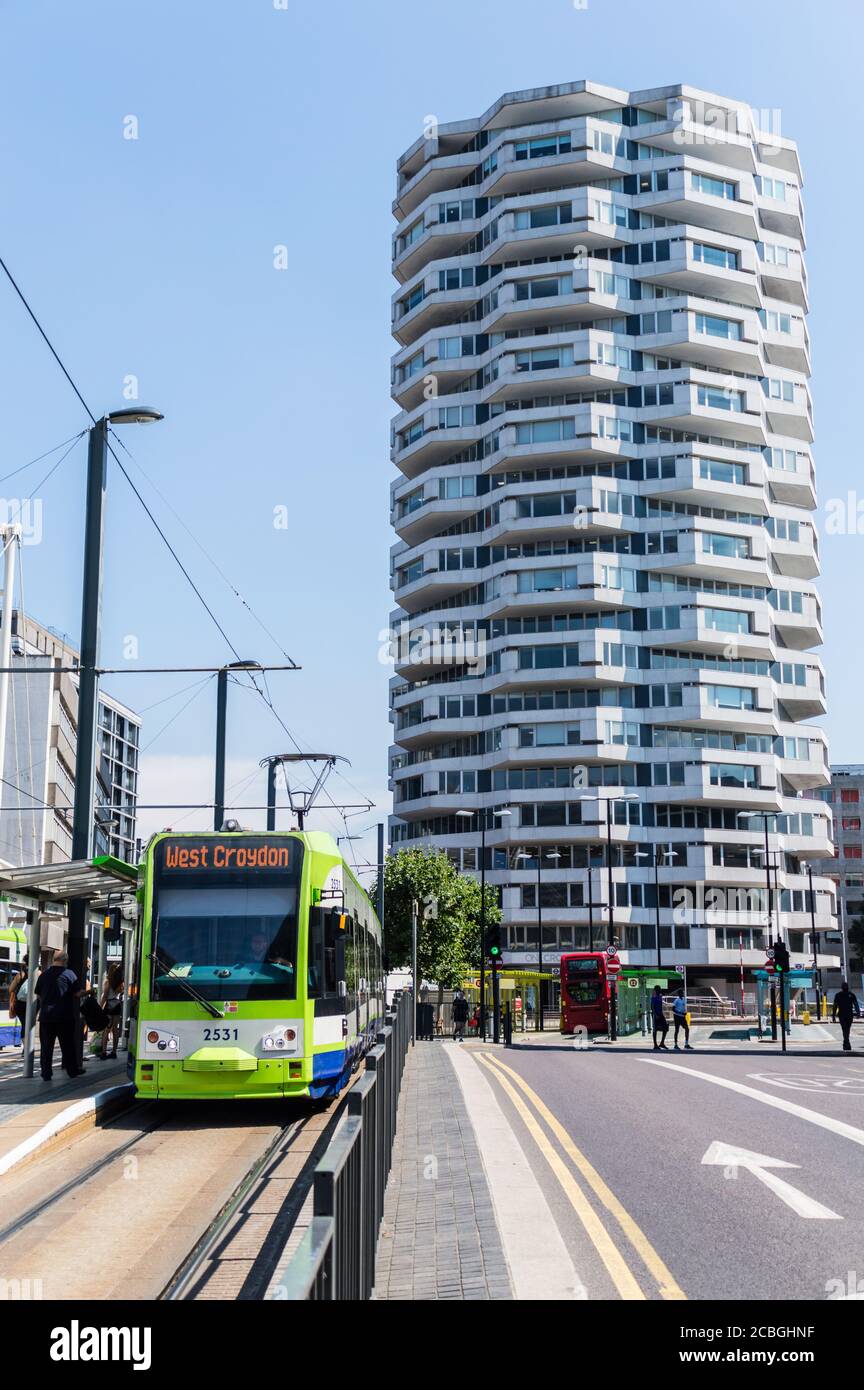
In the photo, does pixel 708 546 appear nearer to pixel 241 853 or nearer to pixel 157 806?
pixel 157 806

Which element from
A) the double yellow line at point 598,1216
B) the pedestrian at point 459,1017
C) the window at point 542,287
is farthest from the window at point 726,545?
the double yellow line at point 598,1216

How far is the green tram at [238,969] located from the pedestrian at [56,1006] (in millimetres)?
1834

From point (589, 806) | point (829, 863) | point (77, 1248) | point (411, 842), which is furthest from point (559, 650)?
point (77, 1248)

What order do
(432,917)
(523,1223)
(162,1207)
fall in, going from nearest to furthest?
(523,1223), (162,1207), (432,917)

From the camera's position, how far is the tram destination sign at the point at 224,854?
16.6 meters

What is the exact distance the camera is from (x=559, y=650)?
9238 cm

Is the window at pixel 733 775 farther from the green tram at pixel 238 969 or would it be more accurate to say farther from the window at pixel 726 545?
the green tram at pixel 238 969

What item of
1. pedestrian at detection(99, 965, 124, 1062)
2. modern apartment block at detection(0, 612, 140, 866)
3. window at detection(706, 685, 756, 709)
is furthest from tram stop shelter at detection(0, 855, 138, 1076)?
window at detection(706, 685, 756, 709)

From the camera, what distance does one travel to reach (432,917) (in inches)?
3103

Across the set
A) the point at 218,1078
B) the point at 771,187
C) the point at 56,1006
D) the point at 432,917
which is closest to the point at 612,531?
the point at 432,917

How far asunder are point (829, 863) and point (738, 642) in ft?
214

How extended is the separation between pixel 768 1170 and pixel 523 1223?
358 cm

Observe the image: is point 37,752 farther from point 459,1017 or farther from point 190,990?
point 190,990

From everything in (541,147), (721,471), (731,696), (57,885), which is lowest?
(57,885)
